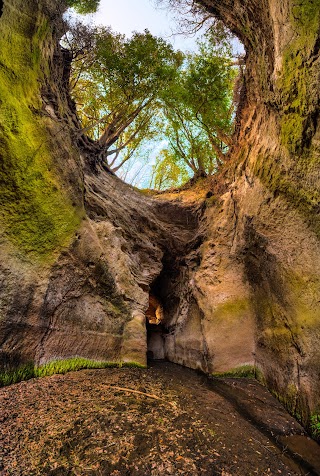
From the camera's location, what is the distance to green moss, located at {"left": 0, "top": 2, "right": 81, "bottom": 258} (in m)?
5.97

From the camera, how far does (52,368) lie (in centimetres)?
594

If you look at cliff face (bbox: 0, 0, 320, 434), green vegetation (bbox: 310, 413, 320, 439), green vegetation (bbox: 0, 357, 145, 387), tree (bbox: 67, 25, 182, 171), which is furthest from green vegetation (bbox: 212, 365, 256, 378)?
tree (bbox: 67, 25, 182, 171)

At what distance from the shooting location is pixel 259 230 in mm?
7949

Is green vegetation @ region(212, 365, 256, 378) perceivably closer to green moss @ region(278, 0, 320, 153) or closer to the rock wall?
the rock wall

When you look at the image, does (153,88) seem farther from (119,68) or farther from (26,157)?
(26,157)

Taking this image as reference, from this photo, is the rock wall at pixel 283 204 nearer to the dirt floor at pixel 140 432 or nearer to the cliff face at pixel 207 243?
the cliff face at pixel 207 243

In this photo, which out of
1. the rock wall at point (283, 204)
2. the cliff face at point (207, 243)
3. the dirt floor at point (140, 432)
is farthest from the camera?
the cliff face at point (207, 243)

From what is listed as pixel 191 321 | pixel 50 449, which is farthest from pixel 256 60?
pixel 50 449

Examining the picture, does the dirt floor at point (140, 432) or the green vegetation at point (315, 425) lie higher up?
the green vegetation at point (315, 425)

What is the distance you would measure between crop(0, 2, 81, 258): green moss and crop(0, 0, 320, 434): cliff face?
0.03 m

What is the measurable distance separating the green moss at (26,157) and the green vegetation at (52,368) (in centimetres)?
269

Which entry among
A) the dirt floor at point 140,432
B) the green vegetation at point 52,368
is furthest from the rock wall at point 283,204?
the green vegetation at point 52,368

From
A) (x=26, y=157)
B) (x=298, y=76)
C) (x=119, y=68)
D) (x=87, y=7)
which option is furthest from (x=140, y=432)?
(x=87, y=7)

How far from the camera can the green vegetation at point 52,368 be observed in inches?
200
